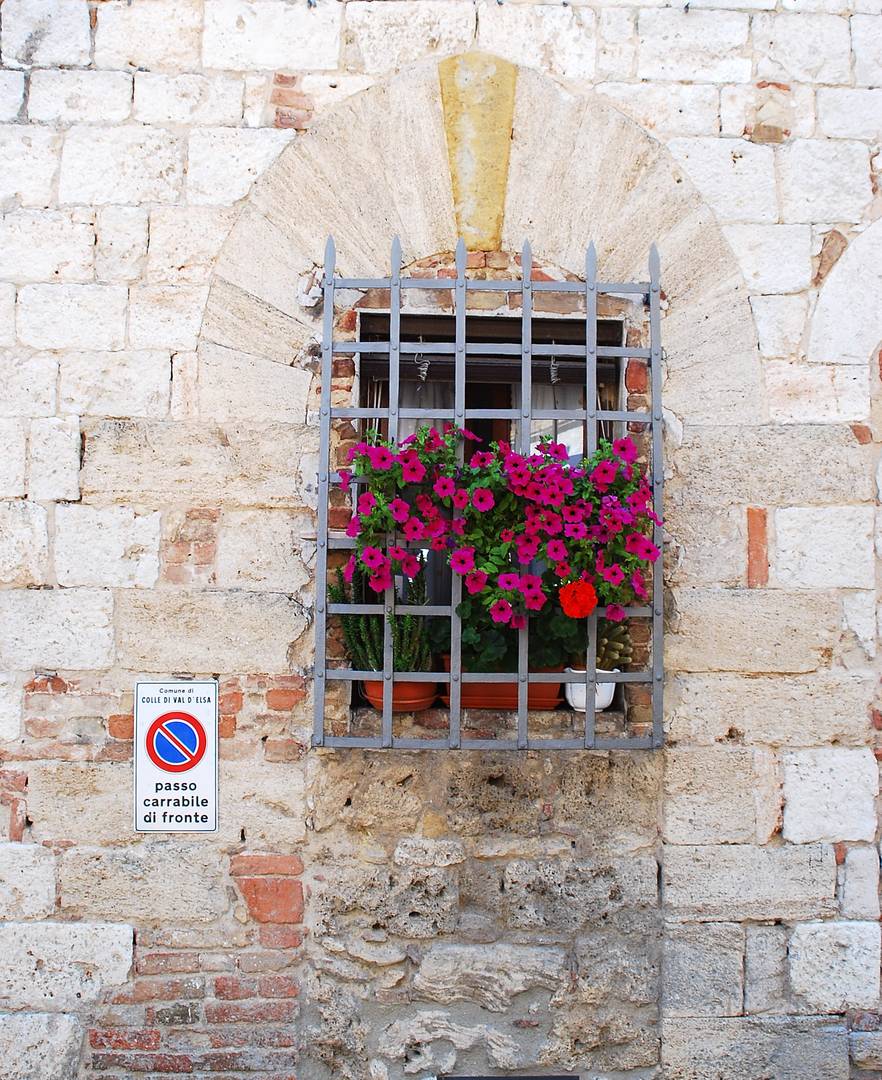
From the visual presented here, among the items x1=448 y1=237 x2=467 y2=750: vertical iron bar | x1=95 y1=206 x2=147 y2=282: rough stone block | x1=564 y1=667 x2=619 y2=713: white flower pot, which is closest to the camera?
x1=448 y1=237 x2=467 y2=750: vertical iron bar

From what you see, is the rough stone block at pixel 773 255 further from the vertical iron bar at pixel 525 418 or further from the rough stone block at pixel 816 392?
the vertical iron bar at pixel 525 418

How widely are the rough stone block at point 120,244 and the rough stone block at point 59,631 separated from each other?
38.3 inches

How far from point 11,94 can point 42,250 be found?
1.63 feet

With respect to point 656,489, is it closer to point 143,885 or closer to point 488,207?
point 488,207

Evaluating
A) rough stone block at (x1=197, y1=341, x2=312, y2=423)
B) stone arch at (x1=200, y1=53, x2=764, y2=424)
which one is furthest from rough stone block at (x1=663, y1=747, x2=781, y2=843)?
rough stone block at (x1=197, y1=341, x2=312, y2=423)

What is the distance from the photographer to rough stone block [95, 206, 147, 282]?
9.12ft

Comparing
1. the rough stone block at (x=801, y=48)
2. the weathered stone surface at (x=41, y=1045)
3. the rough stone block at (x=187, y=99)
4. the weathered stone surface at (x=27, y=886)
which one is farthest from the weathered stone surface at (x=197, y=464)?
the rough stone block at (x=801, y=48)

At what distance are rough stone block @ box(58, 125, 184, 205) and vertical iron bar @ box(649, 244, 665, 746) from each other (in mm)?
1486

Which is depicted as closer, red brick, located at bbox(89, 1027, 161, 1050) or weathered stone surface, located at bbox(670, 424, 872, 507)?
red brick, located at bbox(89, 1027, 161, 1050)

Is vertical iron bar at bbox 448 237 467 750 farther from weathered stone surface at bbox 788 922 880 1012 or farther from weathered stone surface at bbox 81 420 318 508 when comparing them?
weathered stone surface at bbox 788 922 880 1012

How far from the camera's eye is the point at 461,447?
2.57 meters

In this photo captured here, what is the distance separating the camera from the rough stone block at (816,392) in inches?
110

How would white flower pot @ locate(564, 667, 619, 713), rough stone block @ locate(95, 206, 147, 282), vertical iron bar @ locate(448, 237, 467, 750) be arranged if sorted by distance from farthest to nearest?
rough stone block @ locate(95, 206, 147, 282) < white flower pot @ locate(564, 667, 619, 713) < vertical iron bar @ locate(448, 237, 467, 750)

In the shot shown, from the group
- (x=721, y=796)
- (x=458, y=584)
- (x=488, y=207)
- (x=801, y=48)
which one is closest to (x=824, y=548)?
(x=721, y=796)
